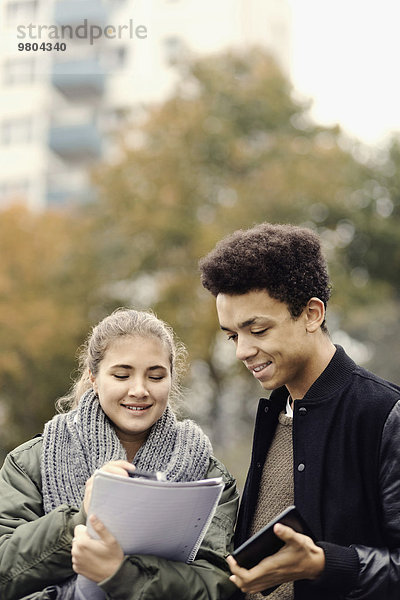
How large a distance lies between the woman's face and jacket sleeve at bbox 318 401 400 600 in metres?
0.90

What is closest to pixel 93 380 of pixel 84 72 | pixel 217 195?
pixel 217 195

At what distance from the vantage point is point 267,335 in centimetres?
318

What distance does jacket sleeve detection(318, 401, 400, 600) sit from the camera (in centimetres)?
284

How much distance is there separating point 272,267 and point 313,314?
0.73 ft

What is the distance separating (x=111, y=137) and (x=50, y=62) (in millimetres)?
22537

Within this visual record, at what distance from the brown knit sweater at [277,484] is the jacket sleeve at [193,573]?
0.12m

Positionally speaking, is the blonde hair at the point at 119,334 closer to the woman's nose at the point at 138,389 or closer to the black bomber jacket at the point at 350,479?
the woman's nose at the point at 138,389

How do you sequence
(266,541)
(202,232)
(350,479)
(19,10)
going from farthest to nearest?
(19,10) → (202,232) → (350,479) → (266,541)

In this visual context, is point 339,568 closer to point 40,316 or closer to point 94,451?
point 94,451

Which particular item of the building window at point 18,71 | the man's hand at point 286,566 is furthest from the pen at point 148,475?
the building window at point 18,71

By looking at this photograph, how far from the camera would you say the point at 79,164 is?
47344mm

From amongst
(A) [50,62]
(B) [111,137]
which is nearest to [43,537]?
(B) [111,137]

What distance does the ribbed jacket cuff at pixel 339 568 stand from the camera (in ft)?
9.27

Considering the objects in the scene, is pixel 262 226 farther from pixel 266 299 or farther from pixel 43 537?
pixel 43 537
